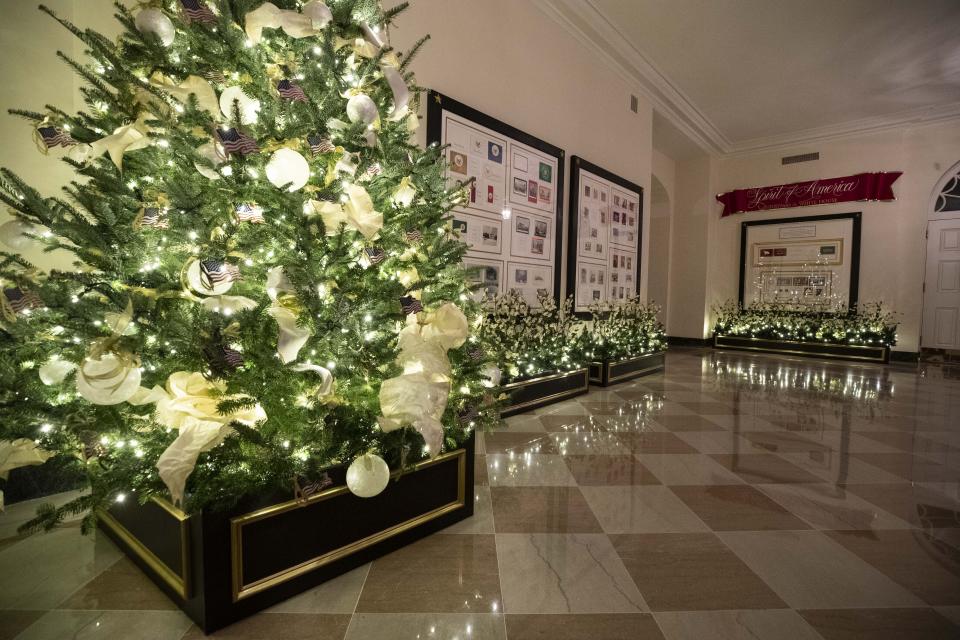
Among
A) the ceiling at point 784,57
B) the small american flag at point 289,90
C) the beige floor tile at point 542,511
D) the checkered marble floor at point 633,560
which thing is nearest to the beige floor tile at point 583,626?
the checkered marble floor at point 633,560

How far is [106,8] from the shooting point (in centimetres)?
208

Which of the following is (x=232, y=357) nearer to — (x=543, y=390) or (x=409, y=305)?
(x=409, y=305)

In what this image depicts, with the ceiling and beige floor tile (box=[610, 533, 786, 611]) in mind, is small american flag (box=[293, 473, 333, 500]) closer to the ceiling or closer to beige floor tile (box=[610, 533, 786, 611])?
beige floor tile (box=[610, 533, 786, 611])

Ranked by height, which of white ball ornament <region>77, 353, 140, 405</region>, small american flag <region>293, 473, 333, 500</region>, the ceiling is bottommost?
small american flag <region>293, 473, 333, 500</region>

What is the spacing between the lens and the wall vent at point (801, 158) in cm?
794

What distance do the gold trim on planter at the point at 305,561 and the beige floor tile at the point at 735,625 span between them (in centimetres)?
86

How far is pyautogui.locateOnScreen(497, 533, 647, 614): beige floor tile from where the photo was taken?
4.33ft

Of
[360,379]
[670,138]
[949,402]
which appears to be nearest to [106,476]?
[360,379]

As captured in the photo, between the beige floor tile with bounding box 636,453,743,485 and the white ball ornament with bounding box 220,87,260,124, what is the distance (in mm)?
2342

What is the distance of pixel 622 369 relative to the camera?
15.6ft

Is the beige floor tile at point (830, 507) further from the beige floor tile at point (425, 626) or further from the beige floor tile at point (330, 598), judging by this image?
the beige floor tile at point (330, 598)

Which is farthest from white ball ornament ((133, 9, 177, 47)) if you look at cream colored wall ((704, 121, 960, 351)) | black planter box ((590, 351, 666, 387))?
cream colored wall ((704, 121, 960, 351))

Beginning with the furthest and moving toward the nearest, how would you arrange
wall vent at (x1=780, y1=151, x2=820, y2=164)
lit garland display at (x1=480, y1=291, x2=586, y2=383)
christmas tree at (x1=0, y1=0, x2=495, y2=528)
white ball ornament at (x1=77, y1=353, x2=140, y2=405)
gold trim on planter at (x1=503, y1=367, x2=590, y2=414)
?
1. wall vent at (x1=780, y1=151, x2=820, y2=164)
2. lit garland display at (x1=480, y1=291, x2=586, y2=383)
3. gold trim on planter at (x1=503, y1=367, x2=590, y2=414)
4. christmas tree at (x1=0, y1=0, x2=495, y2=528)
5. white ball ornament at (x1=77, y1=353, x2=140, y2=405)

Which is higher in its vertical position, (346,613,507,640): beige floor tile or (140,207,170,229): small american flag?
(140,207,170,229): small american flag
